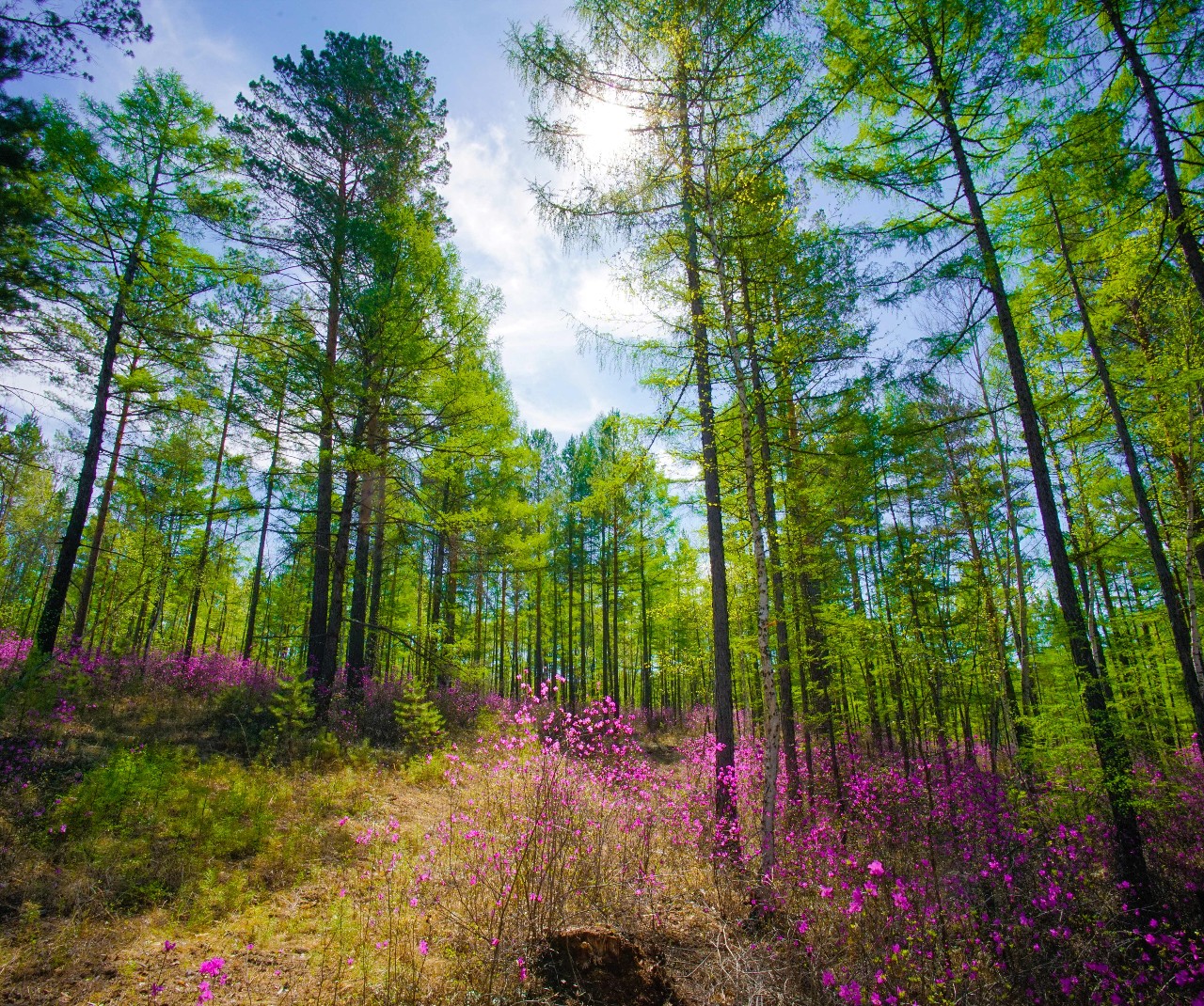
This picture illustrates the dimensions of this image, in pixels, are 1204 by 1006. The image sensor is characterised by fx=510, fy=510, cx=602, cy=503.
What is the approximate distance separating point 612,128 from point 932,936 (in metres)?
9.84

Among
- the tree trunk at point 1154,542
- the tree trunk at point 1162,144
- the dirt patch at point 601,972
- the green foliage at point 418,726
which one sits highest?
the tree trunk at point 1162,144

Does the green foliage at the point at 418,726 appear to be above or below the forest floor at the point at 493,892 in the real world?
above

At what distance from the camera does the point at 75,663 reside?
853 cm

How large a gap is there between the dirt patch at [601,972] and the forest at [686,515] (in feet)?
0.09

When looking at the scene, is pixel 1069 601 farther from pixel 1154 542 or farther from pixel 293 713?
pixel 293 713

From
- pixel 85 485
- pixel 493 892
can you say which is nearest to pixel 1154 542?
pixel 493 892

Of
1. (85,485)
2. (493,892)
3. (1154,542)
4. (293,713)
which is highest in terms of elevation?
(85,485)

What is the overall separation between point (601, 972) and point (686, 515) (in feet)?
25.2

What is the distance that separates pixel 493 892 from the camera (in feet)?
14.0

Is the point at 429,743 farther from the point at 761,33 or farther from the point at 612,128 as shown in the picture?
the point at 761,33

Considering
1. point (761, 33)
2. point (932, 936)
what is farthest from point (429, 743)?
point (761, 33)

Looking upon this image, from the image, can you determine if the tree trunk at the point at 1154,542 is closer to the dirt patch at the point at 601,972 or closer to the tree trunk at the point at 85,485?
the dirt patch at the point at 601,972

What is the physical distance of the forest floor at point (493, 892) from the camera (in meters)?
3.64

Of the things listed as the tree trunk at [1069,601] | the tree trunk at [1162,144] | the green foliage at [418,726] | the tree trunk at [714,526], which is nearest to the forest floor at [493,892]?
the tree trunk at [1069,601]
